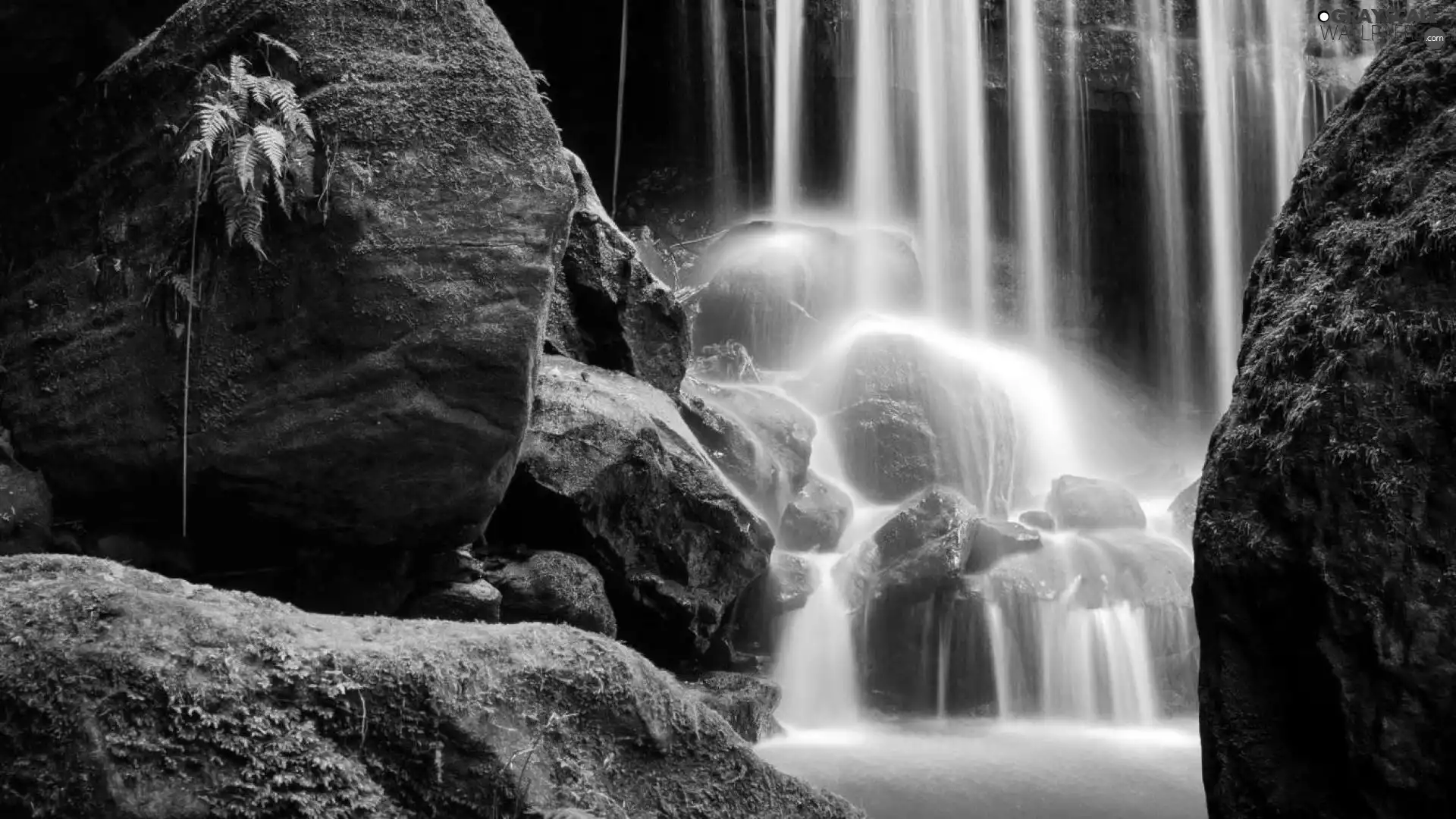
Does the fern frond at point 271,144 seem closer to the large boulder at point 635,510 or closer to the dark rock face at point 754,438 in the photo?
the large boulder at point 635,510

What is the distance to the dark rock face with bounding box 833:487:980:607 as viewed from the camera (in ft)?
34.1

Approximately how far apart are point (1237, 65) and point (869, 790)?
1869 centimetres

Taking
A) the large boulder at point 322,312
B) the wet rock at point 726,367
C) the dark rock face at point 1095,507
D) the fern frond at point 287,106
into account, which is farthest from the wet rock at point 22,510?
the dark rock face at point 1095,507

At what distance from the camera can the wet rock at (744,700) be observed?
329 inches

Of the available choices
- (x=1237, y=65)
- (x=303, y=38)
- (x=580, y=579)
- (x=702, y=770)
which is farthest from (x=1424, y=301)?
(x=1237, y=65)

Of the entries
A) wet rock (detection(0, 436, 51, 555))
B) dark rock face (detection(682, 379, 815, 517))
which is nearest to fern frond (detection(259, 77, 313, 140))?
wet rock (detection(0, 436, 51, 555))

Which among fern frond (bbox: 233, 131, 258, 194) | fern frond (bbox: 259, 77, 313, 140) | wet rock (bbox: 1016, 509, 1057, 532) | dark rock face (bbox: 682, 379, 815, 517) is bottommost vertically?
wet rock (bbox: 1016, 509, 1057, 532)

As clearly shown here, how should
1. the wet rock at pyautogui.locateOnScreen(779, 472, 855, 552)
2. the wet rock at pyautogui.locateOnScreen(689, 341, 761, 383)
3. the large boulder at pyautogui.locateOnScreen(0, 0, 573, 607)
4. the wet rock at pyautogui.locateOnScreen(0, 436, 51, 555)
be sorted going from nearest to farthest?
the wet rock at pyautogui.locateOnScreen(0, 436, 51, 555), the large boulder at pyautogui.locateOnScreen(0, 0, 573, 607), the wet rock at pyautogui.locateOnScreen(779, 472, 855, 552), the wet rock at pyautogui.locateOnScreen(689, 341, 761, 383)

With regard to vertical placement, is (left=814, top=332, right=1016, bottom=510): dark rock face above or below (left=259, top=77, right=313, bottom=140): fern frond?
below

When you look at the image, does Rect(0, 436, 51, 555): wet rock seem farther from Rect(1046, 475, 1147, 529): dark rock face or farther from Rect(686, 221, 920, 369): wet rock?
Rect(686, 221, 920, 369): wet rock

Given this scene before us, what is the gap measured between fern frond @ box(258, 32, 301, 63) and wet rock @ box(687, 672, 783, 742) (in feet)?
17.6

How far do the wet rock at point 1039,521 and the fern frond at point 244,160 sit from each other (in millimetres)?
9909

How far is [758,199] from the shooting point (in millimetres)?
20656

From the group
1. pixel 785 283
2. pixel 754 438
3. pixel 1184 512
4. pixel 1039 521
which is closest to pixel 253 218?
pixel 754 438
